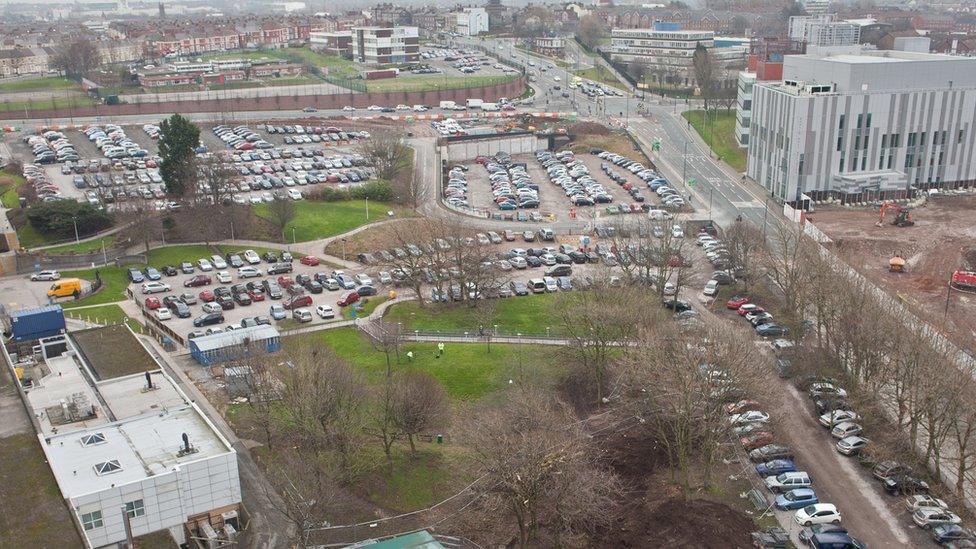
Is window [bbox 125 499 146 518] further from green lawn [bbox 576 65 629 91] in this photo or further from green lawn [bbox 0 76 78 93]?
green lawn [bbox 576 65 629 91]

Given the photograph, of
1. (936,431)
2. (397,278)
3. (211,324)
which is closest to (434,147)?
(397,278)

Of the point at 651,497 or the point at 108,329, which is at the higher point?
the point at 108,329

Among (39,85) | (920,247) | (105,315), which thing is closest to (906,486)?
(920,247)

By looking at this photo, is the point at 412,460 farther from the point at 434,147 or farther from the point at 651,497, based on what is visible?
the point at 434,147

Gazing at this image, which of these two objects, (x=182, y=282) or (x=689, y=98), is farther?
(x=689, y=98)

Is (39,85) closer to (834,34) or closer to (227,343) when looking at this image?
(227,343)

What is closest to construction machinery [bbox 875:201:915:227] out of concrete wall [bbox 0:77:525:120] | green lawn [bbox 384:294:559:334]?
green lawn [bbox 384:294:559:334]

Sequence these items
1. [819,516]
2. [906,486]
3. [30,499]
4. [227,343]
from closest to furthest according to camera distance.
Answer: [30,499] → [819,516] → [906,486] → [227,343]
